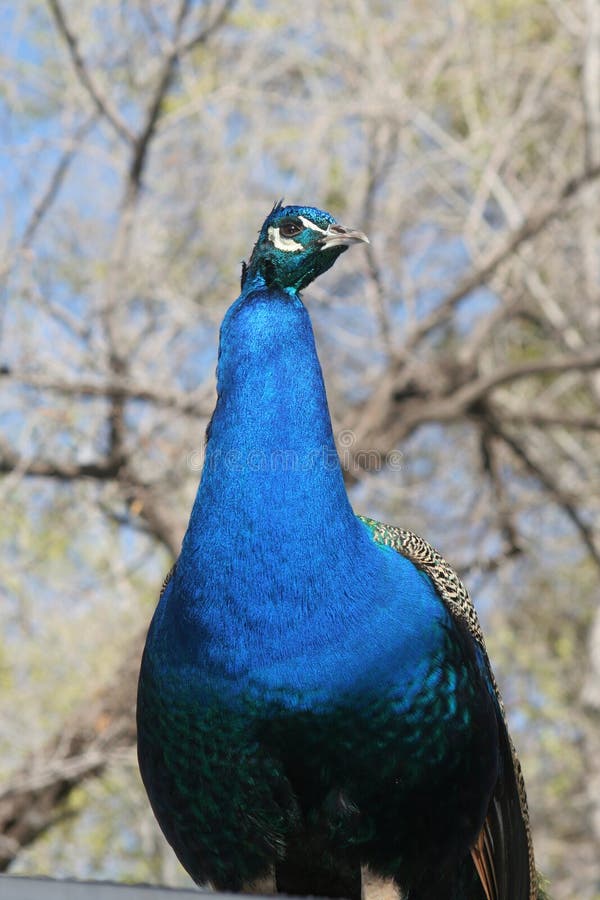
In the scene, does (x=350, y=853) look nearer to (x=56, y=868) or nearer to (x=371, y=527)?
(x=371, y=527)

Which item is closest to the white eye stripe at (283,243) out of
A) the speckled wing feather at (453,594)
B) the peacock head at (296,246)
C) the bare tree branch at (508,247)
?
the peacock head at (296,246)

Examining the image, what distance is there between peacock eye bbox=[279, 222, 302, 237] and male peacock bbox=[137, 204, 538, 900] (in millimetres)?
228

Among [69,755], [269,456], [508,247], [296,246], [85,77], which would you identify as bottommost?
[69,755]

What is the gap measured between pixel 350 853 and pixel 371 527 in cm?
81

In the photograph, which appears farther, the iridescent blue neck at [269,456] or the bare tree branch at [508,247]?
the bare tree branch at [508,247]

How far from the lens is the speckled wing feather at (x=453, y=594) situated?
8.73 feet

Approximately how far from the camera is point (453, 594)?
8.90ft

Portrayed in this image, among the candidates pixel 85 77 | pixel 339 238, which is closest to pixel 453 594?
pixel 339 238

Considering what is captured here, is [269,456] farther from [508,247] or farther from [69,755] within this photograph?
[508,247]

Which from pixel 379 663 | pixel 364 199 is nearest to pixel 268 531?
pixel 379 663

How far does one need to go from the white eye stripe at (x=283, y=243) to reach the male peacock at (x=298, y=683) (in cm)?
18

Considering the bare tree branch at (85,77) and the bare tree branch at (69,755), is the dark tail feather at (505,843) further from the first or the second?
the bare tree branch at (85,77)

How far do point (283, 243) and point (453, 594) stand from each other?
92cm

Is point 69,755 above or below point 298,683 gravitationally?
below
